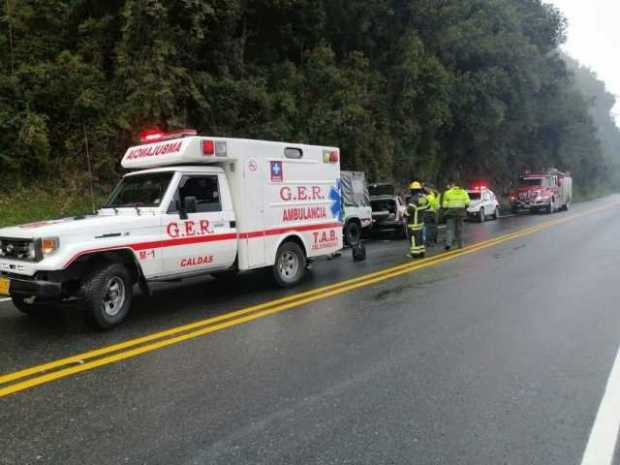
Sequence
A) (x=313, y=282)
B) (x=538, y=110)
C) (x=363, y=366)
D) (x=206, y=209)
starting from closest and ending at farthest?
(x=363, y=366)
(x=206, y=209)
(x=313, y=282)
(x=538, y=110)

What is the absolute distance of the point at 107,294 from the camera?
6.12m

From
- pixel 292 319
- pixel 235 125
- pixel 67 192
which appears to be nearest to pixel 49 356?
pixel 292 319

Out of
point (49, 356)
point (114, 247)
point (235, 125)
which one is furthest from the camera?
point (235, 125)

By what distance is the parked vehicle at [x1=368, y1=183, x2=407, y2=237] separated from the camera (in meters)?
17.9

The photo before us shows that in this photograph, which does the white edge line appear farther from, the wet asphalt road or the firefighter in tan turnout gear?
the firefighter in tan turnout gear

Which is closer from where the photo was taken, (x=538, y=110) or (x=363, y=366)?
(x=363, y=366)

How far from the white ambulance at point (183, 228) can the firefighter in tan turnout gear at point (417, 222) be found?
279cm

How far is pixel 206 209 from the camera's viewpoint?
7332 millimetres

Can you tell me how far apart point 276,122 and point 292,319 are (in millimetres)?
13087

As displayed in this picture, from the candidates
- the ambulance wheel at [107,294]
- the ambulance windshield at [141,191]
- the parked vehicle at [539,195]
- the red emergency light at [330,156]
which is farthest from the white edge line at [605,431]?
the parked vehicle at [539,195]

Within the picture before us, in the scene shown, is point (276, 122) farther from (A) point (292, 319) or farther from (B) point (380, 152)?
(A) point (292, 319)

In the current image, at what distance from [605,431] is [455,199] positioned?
1098cm

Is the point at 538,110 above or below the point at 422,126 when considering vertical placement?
above

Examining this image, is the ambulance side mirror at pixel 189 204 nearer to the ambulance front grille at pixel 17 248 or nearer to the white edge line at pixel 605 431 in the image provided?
the ambulance front grille at pixel 17 248
